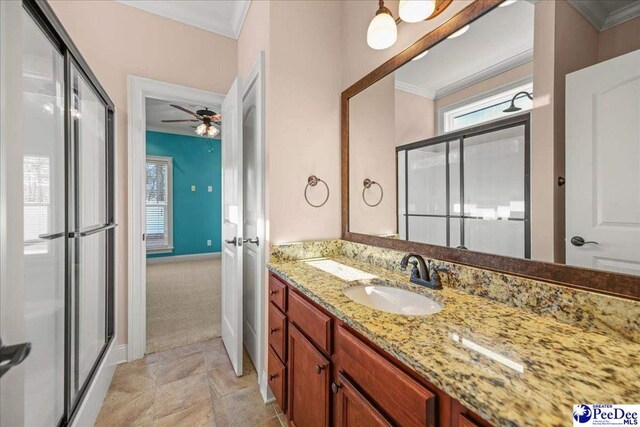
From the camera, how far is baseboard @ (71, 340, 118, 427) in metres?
1.36

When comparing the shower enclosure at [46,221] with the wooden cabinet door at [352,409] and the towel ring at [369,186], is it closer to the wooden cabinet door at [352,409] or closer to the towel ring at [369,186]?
the wooden cabinet door at [352,409]

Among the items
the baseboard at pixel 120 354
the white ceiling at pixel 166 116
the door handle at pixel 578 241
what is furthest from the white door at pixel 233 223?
the white ceiling at pixel 166 116

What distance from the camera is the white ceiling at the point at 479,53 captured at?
3.25 ft

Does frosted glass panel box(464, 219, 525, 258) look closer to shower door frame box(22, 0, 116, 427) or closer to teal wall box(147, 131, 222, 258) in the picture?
shower door frame box(22, 0, 116, 427)

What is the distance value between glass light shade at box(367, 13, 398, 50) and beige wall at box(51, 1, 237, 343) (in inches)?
67.5

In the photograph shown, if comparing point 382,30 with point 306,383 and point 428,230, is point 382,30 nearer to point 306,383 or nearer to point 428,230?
point 428,230

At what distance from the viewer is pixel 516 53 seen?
1.00 m

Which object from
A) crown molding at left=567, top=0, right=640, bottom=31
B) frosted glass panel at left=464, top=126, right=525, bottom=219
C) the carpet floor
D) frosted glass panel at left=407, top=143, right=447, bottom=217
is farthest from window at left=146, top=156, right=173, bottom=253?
crown molding at left=567, top=0, right=640, bottom=31

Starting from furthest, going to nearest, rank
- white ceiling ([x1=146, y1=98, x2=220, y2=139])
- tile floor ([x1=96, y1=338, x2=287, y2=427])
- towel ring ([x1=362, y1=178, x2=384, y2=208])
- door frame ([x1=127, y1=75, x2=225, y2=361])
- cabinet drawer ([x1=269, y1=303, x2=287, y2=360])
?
1. white ceiling ([x1=146, y1=98, x2=220, y2=139])
2. door frame ([x1=127, y1=75, x2=225, y2=361])
3. towel ring ([x1=362, y1=178, x2=384, y2=208])
4. tile floor ([x1=96, y1=338, x2=287, y2=427])
5. cabinet drawer ([x1=269, y1=303, x2=287, y2=360])

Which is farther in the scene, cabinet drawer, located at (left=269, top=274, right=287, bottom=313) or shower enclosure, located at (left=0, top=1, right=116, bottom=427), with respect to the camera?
cabinet drawer, located at (left=269, top=274, right=287, bottom=313)

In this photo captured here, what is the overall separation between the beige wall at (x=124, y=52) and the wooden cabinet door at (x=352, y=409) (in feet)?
6.59

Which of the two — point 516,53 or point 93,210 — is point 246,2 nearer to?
point 93,210

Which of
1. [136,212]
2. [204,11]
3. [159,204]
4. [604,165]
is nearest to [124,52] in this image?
[204,11]

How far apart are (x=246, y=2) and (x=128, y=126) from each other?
4.44ft
